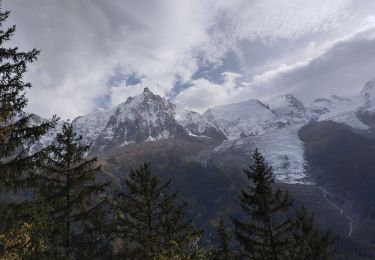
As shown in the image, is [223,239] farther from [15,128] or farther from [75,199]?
[15,128]

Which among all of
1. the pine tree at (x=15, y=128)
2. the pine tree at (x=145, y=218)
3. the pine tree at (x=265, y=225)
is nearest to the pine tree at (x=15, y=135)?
the pine tree at (x=15, y=128)

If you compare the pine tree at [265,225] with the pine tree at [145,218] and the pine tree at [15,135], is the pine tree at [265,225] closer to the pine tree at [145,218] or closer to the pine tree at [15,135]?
the pine tree at [145,218]

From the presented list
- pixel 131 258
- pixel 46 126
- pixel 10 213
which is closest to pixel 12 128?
pixel 46 126

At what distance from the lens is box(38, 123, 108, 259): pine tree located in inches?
990

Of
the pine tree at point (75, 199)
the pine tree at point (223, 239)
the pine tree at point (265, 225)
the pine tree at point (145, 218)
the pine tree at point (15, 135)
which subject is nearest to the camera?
the pine tree at point (15, 135)

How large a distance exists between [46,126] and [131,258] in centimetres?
1001

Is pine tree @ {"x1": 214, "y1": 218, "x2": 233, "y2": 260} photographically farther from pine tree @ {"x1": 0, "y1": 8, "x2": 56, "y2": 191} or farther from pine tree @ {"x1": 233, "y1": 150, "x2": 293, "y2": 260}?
pine tree @ {"x1": 0, "y1": 8, "x2": 56, "y2": 191}

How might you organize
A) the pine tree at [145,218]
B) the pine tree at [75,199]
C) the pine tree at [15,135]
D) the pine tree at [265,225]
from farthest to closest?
1. the pine tree at [265,225]
2. the pine tree at [75,199]
3. the pine tree at [145,218]
4. the pine tree at [15,135]

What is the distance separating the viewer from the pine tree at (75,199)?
2514 centimetres

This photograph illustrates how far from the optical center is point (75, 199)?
25.4m

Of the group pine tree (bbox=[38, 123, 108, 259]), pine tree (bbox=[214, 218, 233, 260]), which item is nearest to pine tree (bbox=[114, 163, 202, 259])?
pine tree (bbox=[38, 123, 108, 259])

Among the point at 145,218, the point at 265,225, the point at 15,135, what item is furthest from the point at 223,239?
the point at 15,135

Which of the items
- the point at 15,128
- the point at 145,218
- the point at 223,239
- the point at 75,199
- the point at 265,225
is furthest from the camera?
the point at 223,239

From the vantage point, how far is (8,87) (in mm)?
18422
